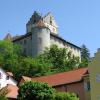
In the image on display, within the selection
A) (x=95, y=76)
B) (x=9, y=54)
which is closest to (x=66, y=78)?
(x=95, y=76)

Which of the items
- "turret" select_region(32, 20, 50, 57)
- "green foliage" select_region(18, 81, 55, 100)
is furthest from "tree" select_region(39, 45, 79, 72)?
"green foliage" select_region(18, 81, 55, 100)

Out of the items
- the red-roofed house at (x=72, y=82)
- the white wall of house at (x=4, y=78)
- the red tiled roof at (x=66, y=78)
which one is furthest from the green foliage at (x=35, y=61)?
the red-roofed house at (x=72, y=82)

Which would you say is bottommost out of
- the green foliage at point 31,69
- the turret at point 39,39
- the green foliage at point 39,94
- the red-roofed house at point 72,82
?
the green foliage at point 39,94

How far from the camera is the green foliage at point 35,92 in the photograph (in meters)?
53.4

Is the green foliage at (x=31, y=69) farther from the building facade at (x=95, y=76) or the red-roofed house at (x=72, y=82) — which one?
the building facade at (x=95, y=76)

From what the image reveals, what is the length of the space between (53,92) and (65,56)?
5957 centimetres

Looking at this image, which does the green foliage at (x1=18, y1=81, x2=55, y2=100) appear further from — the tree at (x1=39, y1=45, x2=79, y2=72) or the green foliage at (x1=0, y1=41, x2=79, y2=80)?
the tree at (x1=39, y1=45, x2=79, y2=72)

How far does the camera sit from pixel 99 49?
181 feet

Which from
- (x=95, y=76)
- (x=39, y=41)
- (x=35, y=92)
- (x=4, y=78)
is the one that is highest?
(x=39, y=41)

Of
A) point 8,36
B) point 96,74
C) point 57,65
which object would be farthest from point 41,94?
point 8,36

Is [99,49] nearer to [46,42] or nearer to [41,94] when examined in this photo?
[41,94]

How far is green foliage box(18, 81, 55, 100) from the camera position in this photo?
53.4 meters

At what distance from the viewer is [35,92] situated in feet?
177

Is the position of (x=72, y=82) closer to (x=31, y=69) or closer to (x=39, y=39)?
(x=31, y=69)
